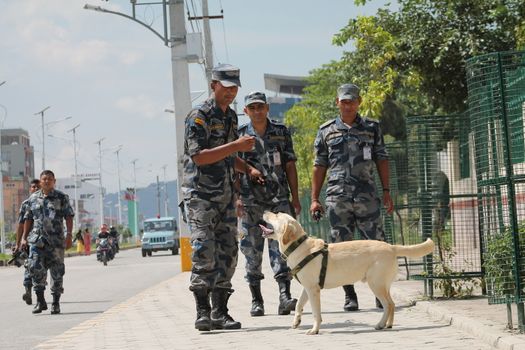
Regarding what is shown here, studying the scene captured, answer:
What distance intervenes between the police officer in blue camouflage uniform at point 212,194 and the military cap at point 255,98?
2.84 feet

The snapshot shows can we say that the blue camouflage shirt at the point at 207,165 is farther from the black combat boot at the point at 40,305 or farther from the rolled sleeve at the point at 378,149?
the black combat boot at the point at 40,305

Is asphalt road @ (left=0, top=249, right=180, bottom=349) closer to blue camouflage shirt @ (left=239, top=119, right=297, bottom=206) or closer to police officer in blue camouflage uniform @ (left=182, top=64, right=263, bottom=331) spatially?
police officer in blue camouflage uniform @ (left=182, top=64, right=263, bottom=331)

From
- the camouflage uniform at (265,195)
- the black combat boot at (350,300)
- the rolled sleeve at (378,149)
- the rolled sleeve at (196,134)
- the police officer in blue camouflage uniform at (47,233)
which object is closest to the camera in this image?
the rolled sleeve at (196,134)

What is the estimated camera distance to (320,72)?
230 ft

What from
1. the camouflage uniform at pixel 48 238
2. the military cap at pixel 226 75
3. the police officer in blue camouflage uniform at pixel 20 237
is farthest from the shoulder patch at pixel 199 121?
the police officer in blue camouflage uniform at pixel 20 237

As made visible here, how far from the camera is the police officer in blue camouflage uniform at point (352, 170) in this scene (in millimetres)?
10805

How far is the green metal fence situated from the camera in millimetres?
8336

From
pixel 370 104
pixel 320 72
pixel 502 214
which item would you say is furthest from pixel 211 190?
pixel 320 72

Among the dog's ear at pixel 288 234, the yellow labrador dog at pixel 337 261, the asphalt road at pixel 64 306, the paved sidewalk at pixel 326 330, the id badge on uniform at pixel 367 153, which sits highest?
the id badge on uniform at pixel 367 153

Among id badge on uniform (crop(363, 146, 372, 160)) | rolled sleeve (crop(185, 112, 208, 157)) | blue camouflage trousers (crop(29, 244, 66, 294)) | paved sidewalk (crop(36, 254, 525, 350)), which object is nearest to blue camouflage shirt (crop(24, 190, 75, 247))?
blue camouflage trousers (crop(29, 244, 66, 294))

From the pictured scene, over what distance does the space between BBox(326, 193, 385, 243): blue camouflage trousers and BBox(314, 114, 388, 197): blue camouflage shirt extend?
0.07 metres

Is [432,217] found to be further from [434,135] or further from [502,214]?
[502,214]

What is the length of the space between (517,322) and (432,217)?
12.6ft

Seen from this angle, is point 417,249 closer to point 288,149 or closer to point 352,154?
point 352,154
